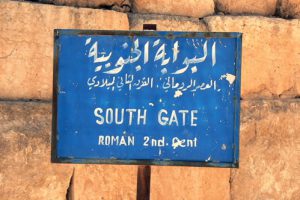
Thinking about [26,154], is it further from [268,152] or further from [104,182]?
[268,152]

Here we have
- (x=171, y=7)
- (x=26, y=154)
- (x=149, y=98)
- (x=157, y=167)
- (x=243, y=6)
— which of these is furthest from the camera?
(x=243, y=6)

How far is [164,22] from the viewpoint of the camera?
3.35m

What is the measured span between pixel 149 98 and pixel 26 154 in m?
1.12

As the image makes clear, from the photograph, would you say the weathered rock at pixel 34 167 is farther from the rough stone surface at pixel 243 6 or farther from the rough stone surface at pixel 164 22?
the rough stone surface at pixel 243 6

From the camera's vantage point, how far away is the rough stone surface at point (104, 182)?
316cm

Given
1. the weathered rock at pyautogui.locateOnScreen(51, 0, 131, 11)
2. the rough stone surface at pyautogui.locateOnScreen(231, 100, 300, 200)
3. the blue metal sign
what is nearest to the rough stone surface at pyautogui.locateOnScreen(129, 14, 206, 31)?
the weathered rock at pyautogui.locateOnScreen(51, 0, 131, 11)

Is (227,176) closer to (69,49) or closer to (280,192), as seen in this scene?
(280,192)

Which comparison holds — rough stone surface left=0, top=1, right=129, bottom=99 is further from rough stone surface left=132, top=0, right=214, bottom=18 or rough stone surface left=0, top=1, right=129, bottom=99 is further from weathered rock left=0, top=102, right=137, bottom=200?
rough stone surface left=132, top=0, right=214, bottom=18

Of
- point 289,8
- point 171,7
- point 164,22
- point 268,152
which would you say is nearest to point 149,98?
point 164,22

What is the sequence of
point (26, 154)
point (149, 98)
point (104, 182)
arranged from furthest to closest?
point (104, 182), point (26, 154), point (149, 98)

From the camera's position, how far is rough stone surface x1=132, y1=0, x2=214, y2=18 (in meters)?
3.45

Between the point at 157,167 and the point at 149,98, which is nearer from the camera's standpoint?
the point at 149,98

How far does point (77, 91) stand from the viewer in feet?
7.32

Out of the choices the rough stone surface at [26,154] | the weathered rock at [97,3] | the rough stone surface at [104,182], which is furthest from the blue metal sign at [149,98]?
the weathered rock at [97,3]
